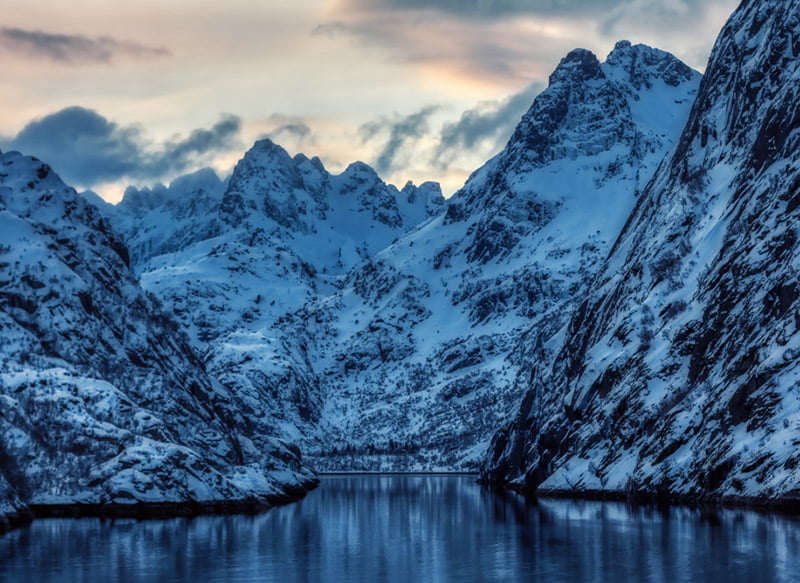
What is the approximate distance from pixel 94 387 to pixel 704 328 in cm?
6139

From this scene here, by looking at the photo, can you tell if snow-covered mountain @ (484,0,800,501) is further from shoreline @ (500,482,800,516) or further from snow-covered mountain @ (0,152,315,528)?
snow-covered mountain @ (0,152,315,528)

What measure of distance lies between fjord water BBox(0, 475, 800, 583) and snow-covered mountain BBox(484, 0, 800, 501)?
7.43 m

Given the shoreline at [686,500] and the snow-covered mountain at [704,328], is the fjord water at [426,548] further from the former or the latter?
the snow-covered mountain at [704,328]

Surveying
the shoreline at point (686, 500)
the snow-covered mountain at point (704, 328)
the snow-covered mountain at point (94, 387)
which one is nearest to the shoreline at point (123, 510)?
the snow-covered mountain at point (94, 387)

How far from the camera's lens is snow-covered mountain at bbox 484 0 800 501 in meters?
99.1

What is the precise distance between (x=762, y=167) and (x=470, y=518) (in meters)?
50.4

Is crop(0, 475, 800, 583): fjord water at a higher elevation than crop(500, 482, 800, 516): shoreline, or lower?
lower

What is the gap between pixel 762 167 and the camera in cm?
12925

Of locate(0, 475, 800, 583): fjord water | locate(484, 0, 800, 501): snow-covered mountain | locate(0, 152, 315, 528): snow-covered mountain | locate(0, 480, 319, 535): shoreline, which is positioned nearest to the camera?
locate(0, 475, 800, 583): fjord water

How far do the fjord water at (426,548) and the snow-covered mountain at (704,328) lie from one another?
7428 millimetres

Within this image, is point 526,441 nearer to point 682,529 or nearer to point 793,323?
point 793,323

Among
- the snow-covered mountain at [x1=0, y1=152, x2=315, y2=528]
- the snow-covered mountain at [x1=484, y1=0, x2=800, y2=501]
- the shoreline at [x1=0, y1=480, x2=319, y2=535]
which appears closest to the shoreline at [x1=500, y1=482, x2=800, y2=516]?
the snow-covered mountain at [x1=484, y1=0, x2=800, y2=501]

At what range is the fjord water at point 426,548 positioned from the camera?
209 feet

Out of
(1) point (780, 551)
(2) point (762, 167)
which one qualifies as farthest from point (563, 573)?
(2) point (762, 167)
